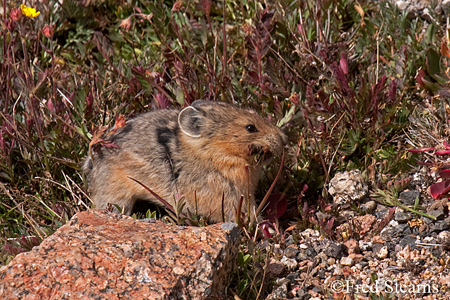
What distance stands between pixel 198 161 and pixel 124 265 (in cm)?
166

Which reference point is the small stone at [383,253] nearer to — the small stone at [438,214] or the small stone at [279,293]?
the small stone at [438,214]

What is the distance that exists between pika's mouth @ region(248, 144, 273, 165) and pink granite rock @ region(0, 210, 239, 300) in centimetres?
104

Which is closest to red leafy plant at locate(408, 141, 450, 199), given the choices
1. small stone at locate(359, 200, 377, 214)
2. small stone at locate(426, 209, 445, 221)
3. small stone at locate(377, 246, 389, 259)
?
small stone at locate(426, 209, 445, 221)

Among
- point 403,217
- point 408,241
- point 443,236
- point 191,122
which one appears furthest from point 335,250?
point 191,122

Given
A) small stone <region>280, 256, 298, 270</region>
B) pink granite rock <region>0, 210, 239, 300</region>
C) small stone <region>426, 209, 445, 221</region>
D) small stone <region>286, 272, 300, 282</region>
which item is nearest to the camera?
pink granite rock <region>0, 210, 239, 300</region>

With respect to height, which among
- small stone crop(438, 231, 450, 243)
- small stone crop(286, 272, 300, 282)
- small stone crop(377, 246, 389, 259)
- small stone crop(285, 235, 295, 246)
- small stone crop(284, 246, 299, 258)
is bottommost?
small stone crop(286, 272, 300, 282)

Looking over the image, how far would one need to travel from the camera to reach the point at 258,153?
5520mm

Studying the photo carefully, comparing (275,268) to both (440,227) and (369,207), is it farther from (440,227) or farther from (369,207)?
(440,227)

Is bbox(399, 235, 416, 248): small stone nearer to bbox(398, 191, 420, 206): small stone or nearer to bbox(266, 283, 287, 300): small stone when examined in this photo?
bbox(398, 191, 420, 206): small stone

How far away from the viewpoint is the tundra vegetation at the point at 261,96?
5.75m

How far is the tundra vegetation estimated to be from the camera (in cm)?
575

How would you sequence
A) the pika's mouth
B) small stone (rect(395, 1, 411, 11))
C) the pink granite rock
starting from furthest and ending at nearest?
small stone (rect(395, 1, 411, 11)), the pika's mouth, the pink granite rock

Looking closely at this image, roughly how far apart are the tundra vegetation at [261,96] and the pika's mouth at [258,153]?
1.51ft

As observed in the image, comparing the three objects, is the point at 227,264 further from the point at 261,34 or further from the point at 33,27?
the point at 33,27
